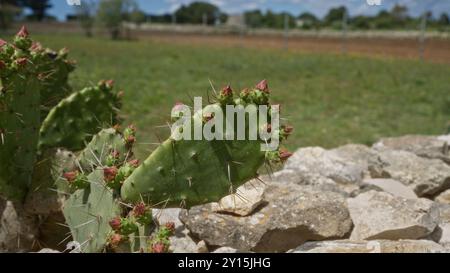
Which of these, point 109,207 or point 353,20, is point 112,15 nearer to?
point 353,20

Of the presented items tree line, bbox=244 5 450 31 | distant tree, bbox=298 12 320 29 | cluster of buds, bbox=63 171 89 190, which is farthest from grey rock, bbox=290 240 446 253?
distant tree, bbox=298 12 320 29

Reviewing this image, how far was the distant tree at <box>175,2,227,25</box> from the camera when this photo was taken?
1580 inches

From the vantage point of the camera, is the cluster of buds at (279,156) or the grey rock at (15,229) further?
the grey rock at (15,229)

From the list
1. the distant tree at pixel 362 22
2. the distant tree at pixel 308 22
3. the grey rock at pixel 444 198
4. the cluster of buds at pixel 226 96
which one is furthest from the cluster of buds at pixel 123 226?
the distant tree at pixel 308 22

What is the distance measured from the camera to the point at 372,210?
2.28 m

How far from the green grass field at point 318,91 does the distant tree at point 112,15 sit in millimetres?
16832

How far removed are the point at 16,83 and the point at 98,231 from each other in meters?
0.67

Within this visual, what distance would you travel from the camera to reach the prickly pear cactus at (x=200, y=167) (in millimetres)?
1547

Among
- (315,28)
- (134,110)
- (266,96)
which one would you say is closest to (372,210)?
(266,96)

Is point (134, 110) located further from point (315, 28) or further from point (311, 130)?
point (315, 28)

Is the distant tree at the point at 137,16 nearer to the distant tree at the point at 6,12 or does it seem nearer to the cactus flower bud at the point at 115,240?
the distant tree at the point at 6,12

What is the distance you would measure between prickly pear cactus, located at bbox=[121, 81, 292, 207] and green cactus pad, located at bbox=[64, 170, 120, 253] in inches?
4.3

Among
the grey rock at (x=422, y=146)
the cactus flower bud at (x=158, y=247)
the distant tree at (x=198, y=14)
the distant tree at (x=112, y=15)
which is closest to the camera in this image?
the cactus flower bud at (x=158, y=247)

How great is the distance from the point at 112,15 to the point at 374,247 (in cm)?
3127
